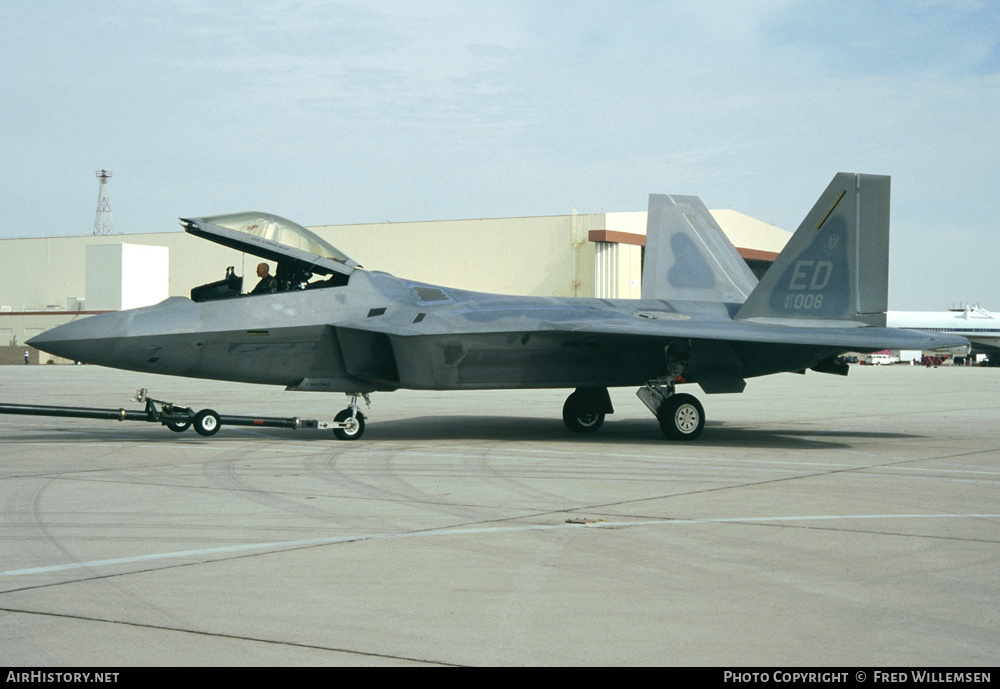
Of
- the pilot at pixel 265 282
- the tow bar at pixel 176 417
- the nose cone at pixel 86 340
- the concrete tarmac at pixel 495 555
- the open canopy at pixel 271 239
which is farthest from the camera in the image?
the pilot at pixel 265 282

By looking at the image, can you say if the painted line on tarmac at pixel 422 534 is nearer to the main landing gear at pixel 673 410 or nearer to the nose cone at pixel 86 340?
the main landing gear at pixel 673 410

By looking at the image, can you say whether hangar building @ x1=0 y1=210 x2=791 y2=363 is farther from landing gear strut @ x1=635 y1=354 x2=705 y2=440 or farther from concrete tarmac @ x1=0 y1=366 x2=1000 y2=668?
concrete tarmac @ x1=0 y1=366 x2=1000 y2=668

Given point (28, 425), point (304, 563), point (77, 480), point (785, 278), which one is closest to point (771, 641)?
point (304, 563)

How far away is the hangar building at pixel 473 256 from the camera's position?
50.7 meters

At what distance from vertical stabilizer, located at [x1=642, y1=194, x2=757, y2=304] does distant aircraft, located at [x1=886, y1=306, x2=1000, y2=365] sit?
46.0 meters

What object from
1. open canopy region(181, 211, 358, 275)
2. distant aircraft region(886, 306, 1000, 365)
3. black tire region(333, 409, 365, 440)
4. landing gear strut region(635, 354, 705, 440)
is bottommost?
black tire region(333, 409, 365, 440)

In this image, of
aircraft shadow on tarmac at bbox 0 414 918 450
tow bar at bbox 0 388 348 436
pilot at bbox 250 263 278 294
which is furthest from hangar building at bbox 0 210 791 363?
tow bar at bbox 0 388 348 436

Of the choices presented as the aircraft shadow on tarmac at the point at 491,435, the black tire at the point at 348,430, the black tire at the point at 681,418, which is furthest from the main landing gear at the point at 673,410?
the black tire at the point at 348,430

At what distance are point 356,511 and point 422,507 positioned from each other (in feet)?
1.69

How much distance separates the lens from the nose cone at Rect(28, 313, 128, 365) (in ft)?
37.4

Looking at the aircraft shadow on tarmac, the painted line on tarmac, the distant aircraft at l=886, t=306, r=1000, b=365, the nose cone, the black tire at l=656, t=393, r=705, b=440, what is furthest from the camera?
the distant aircraft at l=886, t=306, r=1000, b=365

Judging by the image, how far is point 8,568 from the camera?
17.3 feet

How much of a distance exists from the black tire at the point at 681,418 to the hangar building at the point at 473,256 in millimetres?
37291

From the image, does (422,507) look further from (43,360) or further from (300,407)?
(43,360)
